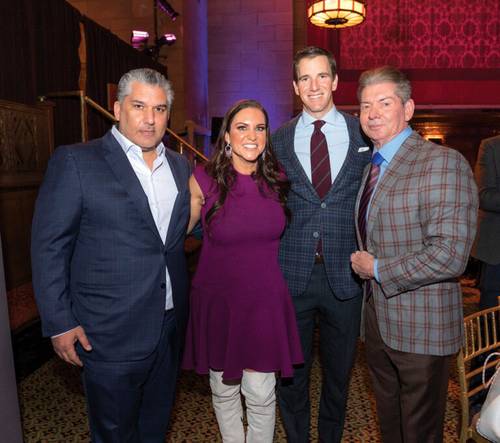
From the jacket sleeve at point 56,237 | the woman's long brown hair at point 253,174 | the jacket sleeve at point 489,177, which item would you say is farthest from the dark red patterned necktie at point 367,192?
the jacket sleeve at point 489,177

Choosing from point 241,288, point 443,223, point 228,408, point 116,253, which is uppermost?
point 443,223

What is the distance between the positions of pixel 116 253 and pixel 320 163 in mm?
929

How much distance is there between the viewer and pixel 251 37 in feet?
33.4

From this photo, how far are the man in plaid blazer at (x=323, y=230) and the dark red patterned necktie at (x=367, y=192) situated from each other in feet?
0.61

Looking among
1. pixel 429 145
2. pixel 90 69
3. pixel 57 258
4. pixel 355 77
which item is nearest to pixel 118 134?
pixel 57 258

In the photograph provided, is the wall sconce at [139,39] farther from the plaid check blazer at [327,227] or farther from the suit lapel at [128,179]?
the suit lapel at [128,179]

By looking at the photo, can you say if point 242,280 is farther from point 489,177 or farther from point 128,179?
point 489,177

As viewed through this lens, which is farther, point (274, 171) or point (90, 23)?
point (90, 23)

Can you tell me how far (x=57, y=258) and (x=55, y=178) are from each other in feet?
0.84

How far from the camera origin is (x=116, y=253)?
1.67 m

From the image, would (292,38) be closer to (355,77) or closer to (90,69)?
(355,77)

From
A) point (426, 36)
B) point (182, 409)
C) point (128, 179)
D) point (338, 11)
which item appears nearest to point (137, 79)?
point (128, 179)

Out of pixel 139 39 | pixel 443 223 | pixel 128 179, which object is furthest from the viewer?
pixel 139 39

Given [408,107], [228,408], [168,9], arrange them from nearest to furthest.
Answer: [408,107] < [228,408] < [168,9]
